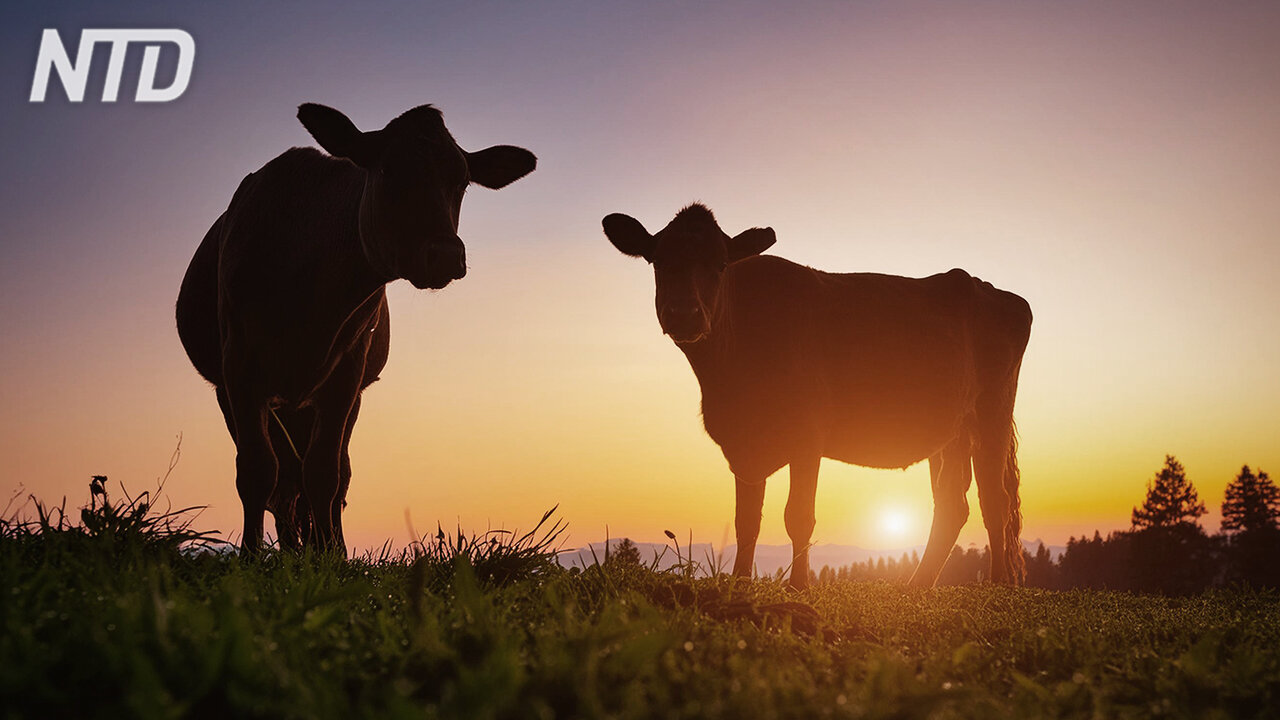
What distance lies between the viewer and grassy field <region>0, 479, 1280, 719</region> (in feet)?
8.59

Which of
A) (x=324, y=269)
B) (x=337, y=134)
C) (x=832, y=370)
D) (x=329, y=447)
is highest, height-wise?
(x=337, y=134)

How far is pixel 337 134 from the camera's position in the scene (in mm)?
7152

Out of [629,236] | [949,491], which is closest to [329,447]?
[629,236]

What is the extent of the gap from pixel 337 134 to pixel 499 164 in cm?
148

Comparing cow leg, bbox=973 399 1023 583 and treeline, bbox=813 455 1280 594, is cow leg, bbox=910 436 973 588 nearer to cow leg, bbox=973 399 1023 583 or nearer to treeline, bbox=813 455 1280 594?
cow leg, bbox=973 399 1023 583

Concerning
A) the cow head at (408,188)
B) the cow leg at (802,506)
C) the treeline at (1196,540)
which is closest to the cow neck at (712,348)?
the cow leg at (802,506)

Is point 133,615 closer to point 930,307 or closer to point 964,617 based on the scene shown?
point 964,617

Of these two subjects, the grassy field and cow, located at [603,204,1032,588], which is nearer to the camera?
the grassy field

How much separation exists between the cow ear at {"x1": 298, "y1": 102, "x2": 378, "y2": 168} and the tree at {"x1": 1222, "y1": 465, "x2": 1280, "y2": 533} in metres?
69.3

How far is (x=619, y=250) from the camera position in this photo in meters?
8.71

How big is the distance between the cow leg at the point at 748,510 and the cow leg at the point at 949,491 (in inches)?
159

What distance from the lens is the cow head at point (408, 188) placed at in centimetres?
655

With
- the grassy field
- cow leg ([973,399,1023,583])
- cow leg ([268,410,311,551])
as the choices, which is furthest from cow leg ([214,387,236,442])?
cow leg ([973,399,1023,583])

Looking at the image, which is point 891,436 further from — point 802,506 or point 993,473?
point 993,473
